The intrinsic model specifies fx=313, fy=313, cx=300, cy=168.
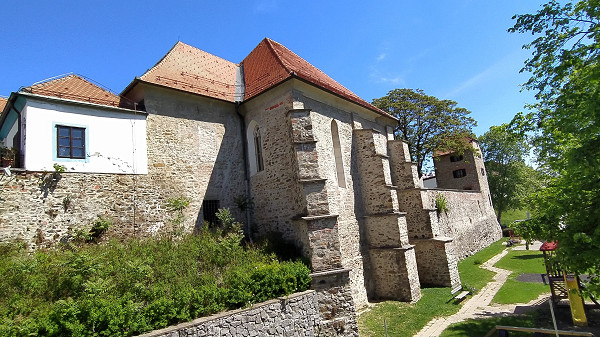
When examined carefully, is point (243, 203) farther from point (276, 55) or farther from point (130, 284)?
point (276, 55)

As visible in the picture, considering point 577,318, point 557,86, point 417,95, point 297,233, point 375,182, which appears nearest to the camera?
point 557,86

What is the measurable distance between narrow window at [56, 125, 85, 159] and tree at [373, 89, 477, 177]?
24658mm

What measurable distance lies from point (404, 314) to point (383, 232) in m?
3.55

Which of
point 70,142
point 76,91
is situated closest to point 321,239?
point 70,142

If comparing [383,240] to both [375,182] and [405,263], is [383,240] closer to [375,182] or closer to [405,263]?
[405,263]

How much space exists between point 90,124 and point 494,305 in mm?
16845

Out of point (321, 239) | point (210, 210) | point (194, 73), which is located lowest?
point (321, 239)

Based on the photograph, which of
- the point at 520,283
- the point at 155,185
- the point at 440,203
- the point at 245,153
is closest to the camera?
the point at 155,185

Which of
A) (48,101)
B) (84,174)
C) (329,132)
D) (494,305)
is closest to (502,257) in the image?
(494,305)

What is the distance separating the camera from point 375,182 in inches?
578

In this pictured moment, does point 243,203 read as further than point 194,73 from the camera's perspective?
No

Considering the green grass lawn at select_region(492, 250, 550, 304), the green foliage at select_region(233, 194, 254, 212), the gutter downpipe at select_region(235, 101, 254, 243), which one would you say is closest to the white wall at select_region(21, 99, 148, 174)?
the green foliage at select_region(233, 194, 254, 212)

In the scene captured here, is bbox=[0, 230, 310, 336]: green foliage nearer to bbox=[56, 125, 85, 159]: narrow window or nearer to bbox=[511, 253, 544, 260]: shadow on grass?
bbox=[56, 125, 85, 159]: narrow window

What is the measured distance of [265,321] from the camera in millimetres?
8461
